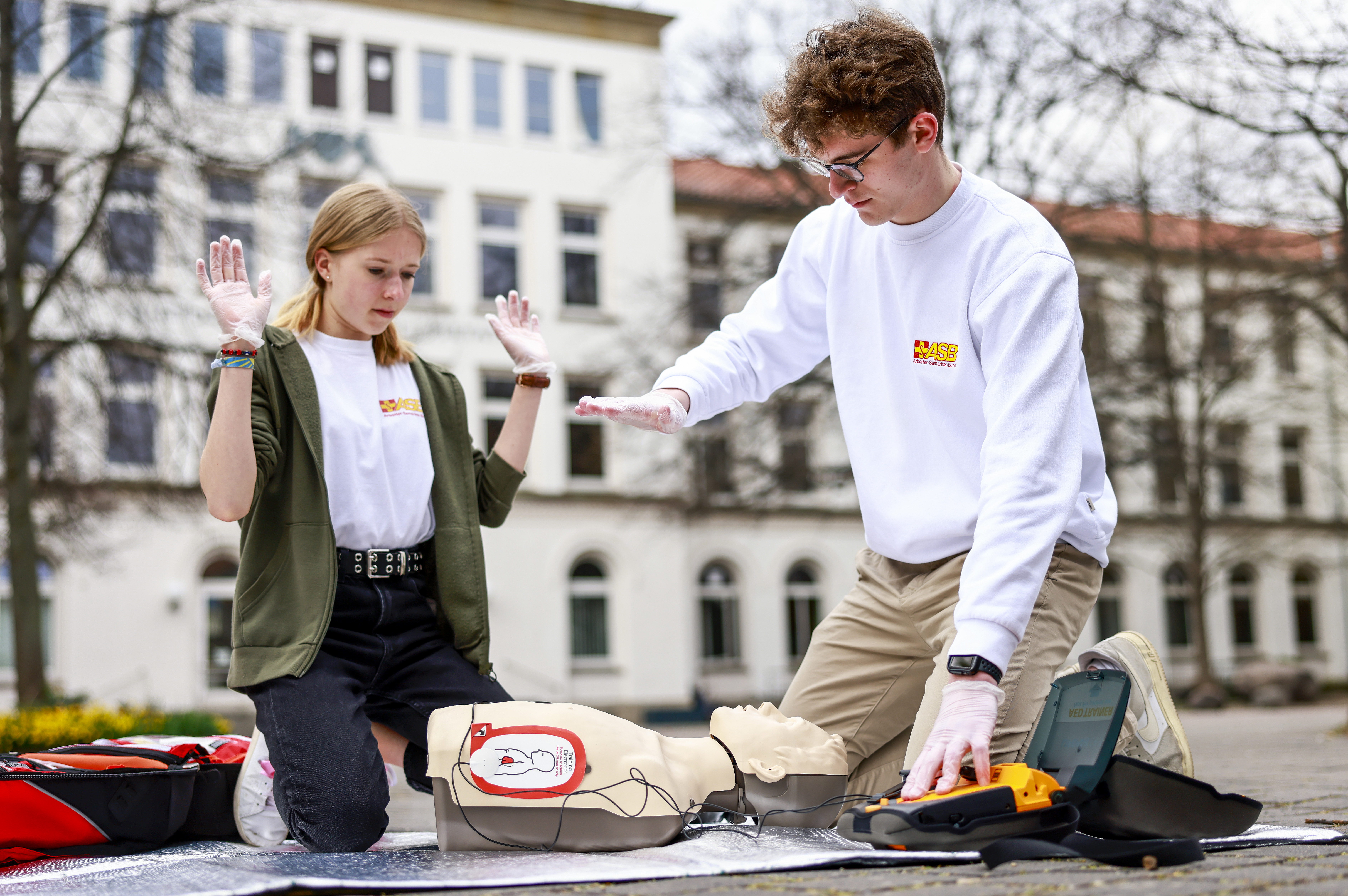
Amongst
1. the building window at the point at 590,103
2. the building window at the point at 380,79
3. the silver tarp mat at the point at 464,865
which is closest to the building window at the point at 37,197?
the silver tarp mat at the point at 464,865

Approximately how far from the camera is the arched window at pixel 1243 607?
33.1 metres

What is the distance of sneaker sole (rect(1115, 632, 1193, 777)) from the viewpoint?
3.01 m

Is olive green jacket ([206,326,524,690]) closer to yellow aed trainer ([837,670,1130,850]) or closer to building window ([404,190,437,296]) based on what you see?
yellow aed trainer ([837,670,1130,850])

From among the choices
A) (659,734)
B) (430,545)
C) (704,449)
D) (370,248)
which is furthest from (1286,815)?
(704,449)

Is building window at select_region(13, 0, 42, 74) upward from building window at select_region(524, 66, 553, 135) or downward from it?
downward

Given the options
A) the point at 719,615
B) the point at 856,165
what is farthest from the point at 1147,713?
the point at 719,615

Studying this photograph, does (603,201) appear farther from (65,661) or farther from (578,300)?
(65,661)

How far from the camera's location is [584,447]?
25.7 meters

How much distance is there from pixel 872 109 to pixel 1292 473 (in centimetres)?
3446

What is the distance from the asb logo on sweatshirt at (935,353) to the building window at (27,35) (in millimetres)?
8956

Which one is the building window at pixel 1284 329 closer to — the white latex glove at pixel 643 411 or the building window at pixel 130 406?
the building window at pixel 130 406

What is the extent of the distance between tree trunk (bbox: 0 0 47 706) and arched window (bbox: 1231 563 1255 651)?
29.7 meters

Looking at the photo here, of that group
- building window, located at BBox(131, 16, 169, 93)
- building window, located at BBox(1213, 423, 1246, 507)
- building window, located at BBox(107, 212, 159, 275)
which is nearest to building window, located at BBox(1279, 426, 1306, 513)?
building window, located at BBox(1213, 423, 1246, 507)

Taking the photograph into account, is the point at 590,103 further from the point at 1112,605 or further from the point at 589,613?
the point at 1112,605
